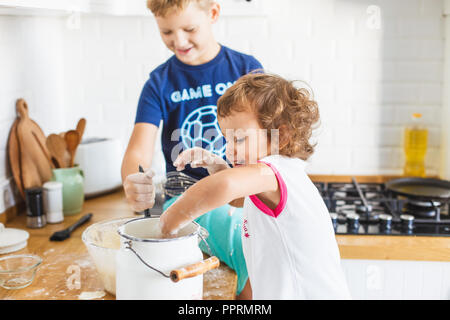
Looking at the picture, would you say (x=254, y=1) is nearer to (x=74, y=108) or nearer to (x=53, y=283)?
(x=74, y=108)

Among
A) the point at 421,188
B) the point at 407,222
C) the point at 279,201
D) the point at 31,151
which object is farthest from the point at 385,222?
the point at 31,151

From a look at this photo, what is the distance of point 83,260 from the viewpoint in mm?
1278

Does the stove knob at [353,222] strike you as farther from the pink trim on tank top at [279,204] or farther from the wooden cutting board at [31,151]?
the wooden cutting board at [31,151]

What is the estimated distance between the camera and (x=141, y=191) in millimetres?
1065

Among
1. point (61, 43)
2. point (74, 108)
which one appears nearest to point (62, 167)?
point (74, 108)

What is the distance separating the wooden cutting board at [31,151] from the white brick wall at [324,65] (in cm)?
16

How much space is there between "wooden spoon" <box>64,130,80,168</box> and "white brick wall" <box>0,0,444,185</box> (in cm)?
25

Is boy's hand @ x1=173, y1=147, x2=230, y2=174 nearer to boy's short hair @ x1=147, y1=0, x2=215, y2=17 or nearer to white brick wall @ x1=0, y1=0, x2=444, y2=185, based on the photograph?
boy's short hair @ x1=147, y1=0, x2=215, y2=17

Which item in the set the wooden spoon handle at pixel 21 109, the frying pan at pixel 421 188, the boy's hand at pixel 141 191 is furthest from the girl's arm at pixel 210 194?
the wooden spoon handle at pixel 21 109

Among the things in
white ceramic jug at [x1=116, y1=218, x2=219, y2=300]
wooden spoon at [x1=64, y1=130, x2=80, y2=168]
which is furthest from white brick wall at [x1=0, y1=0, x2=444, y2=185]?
white ceramic jug at [x1=116, y1=218, x2=219, y2=300]

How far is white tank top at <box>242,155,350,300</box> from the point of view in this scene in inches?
36.5

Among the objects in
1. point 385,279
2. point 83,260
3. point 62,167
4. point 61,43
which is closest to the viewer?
point 83,260

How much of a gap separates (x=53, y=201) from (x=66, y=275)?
47cm

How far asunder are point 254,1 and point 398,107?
2.29ft
